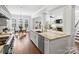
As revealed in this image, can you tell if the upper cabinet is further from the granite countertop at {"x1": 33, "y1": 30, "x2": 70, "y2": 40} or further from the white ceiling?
the granite countertop at {"x1": 33, "y1": 30, "x2": 70, "y2": 40}

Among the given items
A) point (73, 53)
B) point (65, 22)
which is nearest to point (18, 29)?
point (65, 22)

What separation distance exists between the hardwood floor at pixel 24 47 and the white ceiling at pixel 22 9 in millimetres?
553

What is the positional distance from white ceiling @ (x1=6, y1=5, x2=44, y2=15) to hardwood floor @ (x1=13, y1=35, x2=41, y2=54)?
1.82 feet

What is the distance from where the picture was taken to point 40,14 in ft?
6.78

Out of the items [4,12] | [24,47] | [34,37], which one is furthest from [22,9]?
[24,47]

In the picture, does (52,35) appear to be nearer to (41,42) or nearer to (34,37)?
(41,42)

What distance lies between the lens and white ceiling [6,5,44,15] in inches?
75.5

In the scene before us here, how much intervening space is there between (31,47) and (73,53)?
87cm

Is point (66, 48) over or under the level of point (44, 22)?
under

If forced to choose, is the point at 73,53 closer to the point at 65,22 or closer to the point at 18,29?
the point at 65,22

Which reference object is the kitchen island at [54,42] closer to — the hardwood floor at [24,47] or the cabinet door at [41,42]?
the cabinet door at [41,42]

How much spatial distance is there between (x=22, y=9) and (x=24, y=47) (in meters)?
Answer: 0.77

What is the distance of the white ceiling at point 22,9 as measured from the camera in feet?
6.30
